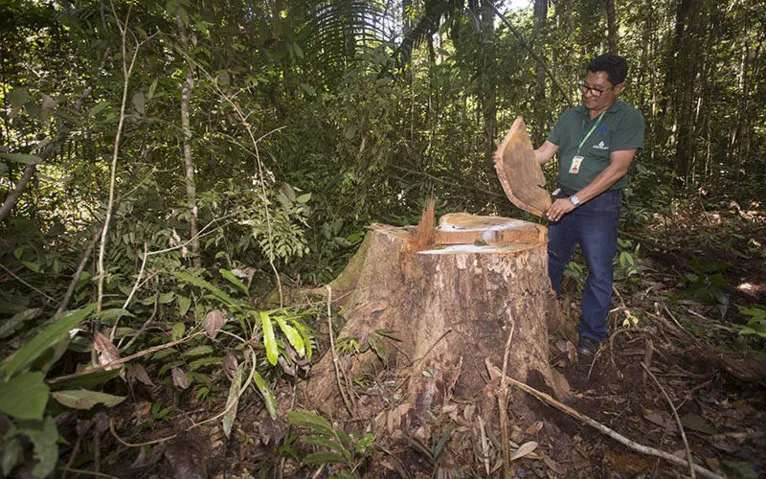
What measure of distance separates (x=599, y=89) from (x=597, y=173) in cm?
51

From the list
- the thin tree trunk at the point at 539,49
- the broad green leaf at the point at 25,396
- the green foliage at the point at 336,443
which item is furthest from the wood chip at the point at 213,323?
the thin tree trunk at the point at 539,49

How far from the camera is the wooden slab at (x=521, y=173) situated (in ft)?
8.00

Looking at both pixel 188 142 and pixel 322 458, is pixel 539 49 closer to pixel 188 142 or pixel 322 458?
pixel 188 142

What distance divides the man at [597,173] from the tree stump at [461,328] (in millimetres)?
501

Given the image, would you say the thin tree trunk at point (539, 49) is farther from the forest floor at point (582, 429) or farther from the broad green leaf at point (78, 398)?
the broad green leaf at point (78, 398)

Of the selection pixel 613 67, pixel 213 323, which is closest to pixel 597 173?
pixel 613 67

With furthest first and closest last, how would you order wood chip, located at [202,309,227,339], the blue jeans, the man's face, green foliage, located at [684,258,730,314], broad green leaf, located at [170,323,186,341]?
green foliage, located at [684,258,730,314]
the blue jeans
the man's face
broad green leaf, located at [170,323,186,341]
wood chip, located at [202,309,227,339]

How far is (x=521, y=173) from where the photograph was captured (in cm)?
257

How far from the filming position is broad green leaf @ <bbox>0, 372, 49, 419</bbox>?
81cm

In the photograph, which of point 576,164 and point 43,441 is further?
point 576,164

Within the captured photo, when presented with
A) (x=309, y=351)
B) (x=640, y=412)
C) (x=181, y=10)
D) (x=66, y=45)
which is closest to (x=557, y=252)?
(x=640, y=412)

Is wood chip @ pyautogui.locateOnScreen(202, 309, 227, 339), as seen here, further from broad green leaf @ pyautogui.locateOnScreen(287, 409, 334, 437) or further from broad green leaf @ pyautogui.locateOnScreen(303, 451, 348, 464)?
broad green leaf @ pyautogui.locateOnScreen(303, 451, 348, 464)

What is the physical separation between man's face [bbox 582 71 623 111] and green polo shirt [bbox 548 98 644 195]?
0.05m

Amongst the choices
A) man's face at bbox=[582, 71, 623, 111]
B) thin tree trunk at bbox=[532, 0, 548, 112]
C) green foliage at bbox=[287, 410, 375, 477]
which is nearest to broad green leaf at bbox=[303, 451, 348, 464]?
green foliage at bbox=[287, 410, 375, 477]
